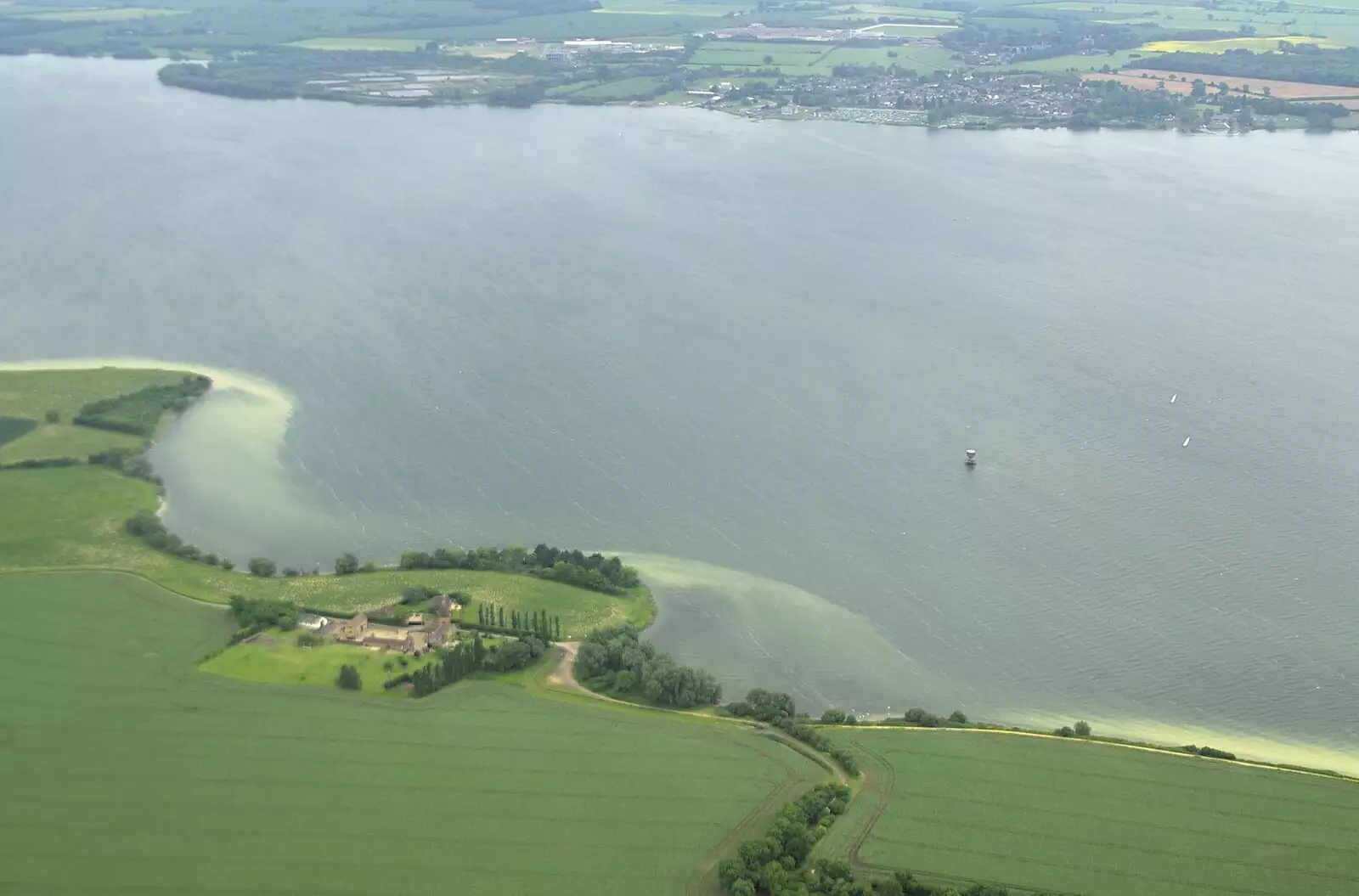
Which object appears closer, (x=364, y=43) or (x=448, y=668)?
(x=448, y=668)

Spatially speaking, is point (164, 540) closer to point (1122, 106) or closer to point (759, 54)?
point (1122, 106)

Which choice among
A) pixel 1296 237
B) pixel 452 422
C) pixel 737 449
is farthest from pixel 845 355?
pixel 1296 237

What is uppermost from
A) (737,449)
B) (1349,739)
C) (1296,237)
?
(1296,237)

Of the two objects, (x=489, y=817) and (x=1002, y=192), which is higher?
(x=1002, y=192)

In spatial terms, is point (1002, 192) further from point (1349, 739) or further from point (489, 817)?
point (489, 817)

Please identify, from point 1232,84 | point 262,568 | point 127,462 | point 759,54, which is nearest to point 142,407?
point 127,462

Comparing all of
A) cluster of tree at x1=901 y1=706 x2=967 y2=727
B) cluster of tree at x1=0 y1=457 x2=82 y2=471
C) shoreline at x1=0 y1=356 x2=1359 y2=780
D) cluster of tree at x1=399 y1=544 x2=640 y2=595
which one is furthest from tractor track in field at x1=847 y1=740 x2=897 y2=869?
cluster of tree at x1=0 y1=457 x2=82 y2=471
